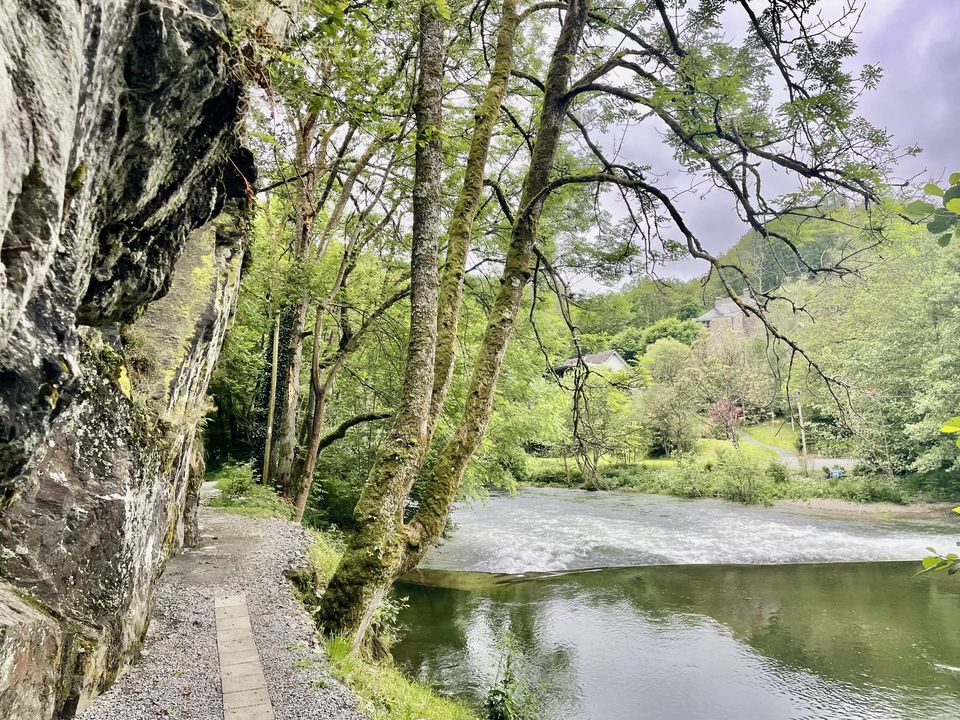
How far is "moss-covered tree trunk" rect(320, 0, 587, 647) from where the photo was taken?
3787mm

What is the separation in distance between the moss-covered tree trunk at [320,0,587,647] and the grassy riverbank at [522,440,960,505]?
13703 millimetres

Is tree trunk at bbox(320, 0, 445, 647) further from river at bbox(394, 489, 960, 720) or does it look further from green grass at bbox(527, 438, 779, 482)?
Result: green grass at bbox(527, 438, 779, 482)

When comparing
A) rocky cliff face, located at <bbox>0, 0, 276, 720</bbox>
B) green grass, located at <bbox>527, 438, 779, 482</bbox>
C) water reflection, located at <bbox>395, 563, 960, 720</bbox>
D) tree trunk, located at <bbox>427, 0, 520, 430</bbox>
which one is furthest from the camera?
green grass, located at <bbox>527, 438, 779, 482</bbox>

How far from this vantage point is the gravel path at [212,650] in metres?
3.25

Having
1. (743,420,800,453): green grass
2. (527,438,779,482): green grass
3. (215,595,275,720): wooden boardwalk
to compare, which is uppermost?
(743,420,800,453): green grass

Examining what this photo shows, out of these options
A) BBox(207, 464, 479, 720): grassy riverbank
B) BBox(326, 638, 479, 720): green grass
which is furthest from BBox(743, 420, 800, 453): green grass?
BBox(326, 638, 479, 720): green grass

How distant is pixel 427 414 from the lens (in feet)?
13.5

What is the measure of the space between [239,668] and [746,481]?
70.0ft

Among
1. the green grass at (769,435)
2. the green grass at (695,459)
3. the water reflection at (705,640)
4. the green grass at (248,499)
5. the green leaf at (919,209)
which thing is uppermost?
the green grass at (769,435)

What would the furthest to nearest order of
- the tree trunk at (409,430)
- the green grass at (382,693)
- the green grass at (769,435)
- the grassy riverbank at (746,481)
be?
the green grass at (769,435), the grassy riverbank at (746,481), the green grass at (382,693), the tree trunk at (409,430)

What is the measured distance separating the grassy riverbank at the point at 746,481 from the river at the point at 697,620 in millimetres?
2618

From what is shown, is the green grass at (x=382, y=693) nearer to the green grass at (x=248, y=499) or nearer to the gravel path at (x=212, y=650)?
the gravel path at (x=212, y=650)

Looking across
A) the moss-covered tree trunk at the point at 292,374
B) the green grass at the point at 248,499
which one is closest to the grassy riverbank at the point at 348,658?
the green grass at the point at 248,499

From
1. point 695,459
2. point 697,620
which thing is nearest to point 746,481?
point 695,459
